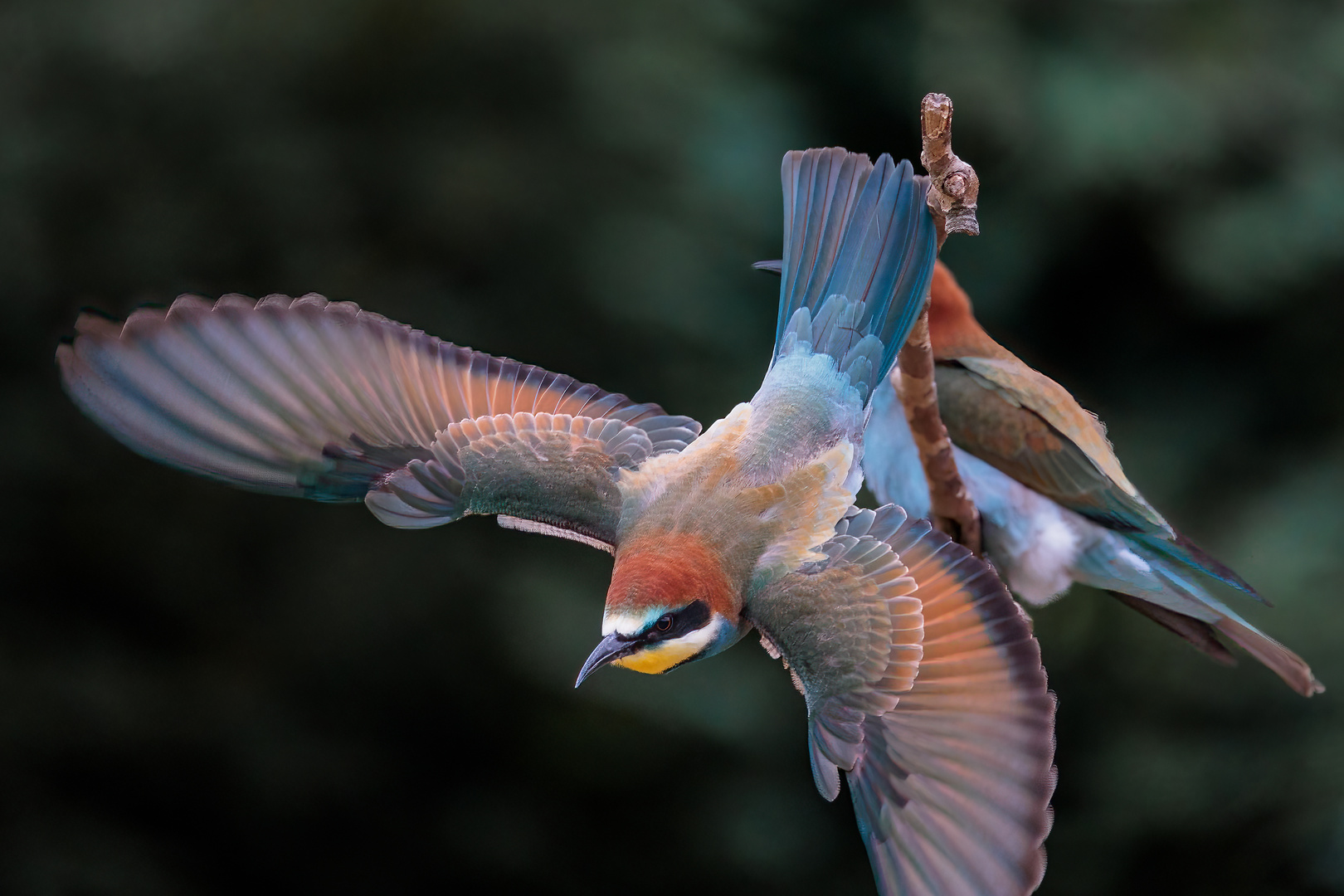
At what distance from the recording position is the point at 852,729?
1294 millimetres

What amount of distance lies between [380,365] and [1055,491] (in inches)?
47.3

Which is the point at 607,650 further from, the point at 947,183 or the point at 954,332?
the point at 954,332

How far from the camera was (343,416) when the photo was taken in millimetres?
1530

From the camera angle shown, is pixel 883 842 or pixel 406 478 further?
pixel 406 478

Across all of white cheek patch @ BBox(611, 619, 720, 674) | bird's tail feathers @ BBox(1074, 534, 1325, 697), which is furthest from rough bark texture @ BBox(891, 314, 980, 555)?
white cheek patch @ BBox(611, 619, 720, 674)

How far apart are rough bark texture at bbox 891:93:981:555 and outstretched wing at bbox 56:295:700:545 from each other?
1.09ft

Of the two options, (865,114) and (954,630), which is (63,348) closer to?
(954,630)

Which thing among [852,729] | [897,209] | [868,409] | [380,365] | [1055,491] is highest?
[897,209]

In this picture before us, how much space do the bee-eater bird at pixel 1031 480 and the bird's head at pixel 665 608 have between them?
74 cm

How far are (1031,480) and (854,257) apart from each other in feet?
2.47

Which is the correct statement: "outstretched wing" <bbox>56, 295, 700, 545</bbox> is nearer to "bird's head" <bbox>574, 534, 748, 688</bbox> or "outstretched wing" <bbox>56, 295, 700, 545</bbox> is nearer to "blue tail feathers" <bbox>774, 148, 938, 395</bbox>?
"bird's head" <bbox>574, 534, 748, 688</bbox>

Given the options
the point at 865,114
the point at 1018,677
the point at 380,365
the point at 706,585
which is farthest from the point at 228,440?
the point at 865,114

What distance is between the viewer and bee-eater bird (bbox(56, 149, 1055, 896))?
1.28m

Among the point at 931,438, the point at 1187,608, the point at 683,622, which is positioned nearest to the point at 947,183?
the point at 931,438
